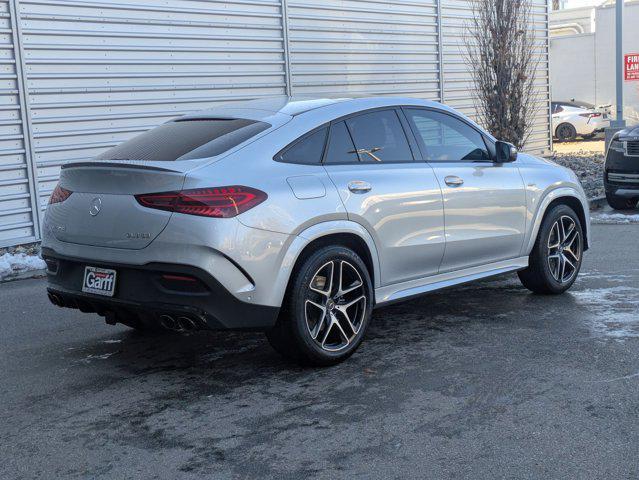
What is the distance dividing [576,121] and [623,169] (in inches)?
654

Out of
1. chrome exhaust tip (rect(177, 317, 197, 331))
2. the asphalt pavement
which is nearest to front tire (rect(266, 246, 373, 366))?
the asphalt pavement

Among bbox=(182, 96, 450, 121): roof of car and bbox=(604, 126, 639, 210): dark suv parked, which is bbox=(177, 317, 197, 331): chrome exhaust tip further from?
bbox=(604, 126, 639, 210): dark suv parked

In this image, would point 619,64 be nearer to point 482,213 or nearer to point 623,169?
point 623,169

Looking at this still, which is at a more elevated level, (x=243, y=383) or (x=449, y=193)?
(x=449, y=193)

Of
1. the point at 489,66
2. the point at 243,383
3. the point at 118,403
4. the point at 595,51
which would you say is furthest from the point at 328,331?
the point at 595,51

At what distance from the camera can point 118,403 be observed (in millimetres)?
4777

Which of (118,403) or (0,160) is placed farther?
(0,160)

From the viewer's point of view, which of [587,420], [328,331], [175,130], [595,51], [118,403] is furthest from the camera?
[595,51]

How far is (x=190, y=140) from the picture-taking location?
536 centimetres

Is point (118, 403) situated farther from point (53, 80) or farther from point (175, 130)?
point (53, 80)

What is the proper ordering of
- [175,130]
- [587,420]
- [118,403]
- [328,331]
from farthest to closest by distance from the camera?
[175,130] → [328,331] → [118,403] → [587,420]

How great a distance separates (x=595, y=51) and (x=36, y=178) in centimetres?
2766

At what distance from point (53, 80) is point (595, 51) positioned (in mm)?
27148

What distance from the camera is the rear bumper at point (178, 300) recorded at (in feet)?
15.6
